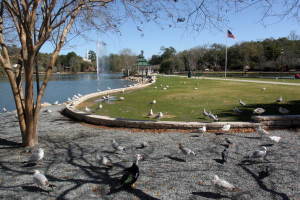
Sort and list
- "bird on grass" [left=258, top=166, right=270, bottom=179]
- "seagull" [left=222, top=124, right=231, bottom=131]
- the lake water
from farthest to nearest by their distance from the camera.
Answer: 1. the lake water
2. "seagull" [left=222, top=124, right=231, bottom=131]
3. "bird on grass" [left=258, top=166, right=270, bottom=179]

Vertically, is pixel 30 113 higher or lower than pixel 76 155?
higher

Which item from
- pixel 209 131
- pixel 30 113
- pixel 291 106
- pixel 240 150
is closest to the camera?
pixel 240 150

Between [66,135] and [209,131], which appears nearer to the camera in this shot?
[209,131]

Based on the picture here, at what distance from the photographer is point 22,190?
15.7ft

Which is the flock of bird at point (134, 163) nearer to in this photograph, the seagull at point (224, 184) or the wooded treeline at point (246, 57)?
the seagull at point (224, 184)

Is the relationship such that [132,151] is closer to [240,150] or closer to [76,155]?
[76,155]

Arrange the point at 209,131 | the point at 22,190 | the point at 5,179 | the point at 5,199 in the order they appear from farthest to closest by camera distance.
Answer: the point at 209,131
the point at 5,179
the point at 22,190
the point at 5,199

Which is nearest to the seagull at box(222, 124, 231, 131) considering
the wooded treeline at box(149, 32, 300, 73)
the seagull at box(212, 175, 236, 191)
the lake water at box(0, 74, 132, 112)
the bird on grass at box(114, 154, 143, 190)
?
the seagull at box(212, 175, 236, 191)

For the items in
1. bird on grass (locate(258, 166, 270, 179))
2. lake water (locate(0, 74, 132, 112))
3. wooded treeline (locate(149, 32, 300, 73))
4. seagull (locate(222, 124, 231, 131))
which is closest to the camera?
bird on grass (locate(258, 166, 270, 179))

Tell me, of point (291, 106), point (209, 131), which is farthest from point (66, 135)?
point (291, 106)

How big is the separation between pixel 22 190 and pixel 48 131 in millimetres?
5275

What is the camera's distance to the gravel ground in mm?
4555

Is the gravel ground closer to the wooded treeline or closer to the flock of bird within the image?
the flock of bird

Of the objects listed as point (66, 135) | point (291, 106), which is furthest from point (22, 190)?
point (291, 106)
